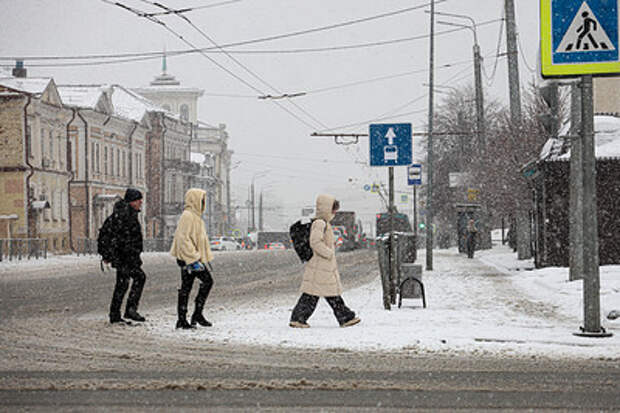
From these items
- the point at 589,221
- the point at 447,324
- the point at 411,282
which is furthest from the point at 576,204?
the point at 589,221

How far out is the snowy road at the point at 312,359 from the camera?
670 centimetres

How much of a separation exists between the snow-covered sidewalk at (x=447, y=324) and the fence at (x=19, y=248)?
2681 centimetres

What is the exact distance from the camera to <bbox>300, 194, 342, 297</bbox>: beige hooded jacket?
38.0 feet

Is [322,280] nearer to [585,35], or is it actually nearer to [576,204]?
[585,35]

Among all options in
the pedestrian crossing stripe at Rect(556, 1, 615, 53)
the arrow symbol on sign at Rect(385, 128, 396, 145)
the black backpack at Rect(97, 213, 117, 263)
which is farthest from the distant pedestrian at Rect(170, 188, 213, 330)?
the pedestrian crossing stripe at Rect(556, 1, 615, 53)

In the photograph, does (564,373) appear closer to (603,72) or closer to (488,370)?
(488,370)

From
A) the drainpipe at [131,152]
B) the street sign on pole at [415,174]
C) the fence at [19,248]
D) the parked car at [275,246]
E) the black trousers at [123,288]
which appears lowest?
the parked car at [275,246]

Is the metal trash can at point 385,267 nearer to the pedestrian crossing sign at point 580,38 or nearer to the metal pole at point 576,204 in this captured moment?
the pedestrian crossing sign at point 580,38

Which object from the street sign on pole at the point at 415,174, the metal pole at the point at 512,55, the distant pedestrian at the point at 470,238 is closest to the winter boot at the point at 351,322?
the street sign on pole at the point at 415,174

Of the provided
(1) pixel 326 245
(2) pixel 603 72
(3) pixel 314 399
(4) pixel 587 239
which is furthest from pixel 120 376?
(2) pixel 603 72

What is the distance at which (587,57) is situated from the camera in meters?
10.4

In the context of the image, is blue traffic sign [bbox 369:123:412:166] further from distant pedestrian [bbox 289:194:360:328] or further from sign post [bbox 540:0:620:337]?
sign post [bbox 540:0:620:337]

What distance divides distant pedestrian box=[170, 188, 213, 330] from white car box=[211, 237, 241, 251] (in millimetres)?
65620

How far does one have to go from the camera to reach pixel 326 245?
38.6 ft
